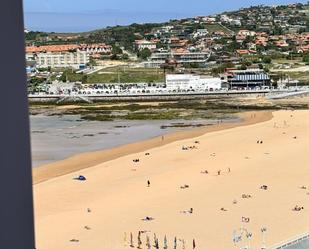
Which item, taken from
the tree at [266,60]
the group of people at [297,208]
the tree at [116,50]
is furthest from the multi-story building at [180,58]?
the group of people at [297,208]

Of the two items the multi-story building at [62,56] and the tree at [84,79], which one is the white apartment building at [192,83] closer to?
the tree at [84,79]

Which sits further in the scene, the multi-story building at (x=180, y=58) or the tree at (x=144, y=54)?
the tree at (x=144, y=54)

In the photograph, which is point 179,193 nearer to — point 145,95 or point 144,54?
point 145,95

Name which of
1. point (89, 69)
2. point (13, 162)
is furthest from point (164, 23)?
point (13, 162)

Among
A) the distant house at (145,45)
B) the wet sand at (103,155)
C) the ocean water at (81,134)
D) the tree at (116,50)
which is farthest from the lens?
the distant house at (145,45)

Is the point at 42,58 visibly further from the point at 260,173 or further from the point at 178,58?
the point at 260,173

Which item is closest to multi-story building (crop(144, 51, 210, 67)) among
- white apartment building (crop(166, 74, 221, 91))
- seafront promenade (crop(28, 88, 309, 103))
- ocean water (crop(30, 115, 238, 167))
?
white apartment building (crop(166, 74, 221, 91))
